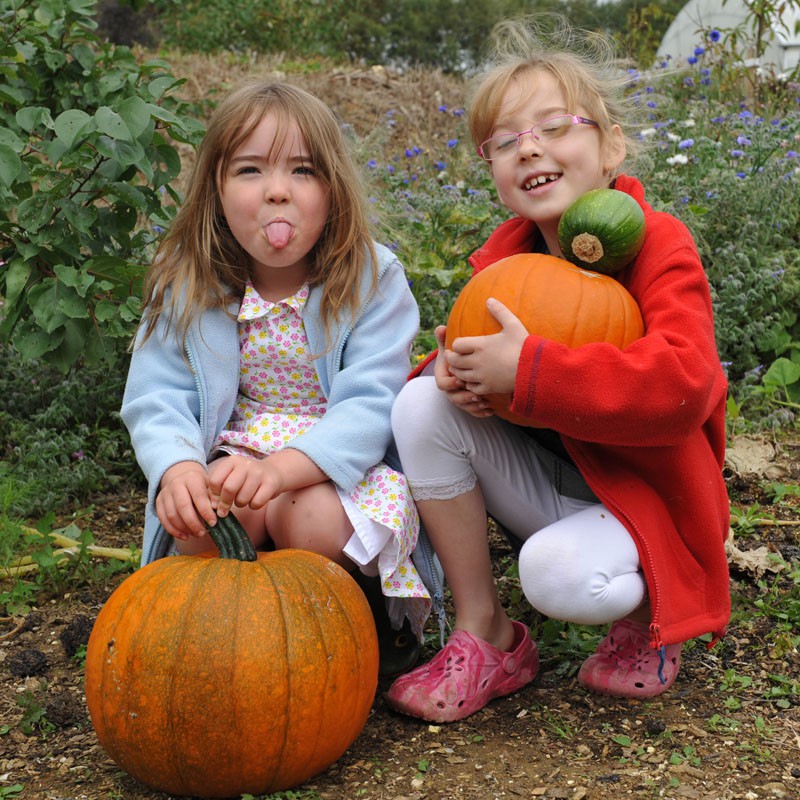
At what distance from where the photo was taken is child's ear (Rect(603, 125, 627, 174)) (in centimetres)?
260

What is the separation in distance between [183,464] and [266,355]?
0.45m

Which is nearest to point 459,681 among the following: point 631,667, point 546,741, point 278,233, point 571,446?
point 546,741

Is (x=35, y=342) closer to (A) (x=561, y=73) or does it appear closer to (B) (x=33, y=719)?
(B) (x=33, y=719)

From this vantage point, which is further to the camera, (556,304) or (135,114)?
(135,114)

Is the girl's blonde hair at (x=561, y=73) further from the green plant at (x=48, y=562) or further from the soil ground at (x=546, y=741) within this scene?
the green plant at (x=48, y=562)

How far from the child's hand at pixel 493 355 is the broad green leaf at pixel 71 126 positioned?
1.32m

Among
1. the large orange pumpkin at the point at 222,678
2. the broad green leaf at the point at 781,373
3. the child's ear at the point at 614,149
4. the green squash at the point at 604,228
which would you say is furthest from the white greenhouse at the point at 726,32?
the large orange pumpkin at the point at 222,678

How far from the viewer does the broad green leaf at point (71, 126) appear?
112 inches

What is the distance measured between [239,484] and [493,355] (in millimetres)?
626

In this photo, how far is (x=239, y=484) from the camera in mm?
2244

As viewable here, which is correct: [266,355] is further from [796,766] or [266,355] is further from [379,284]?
[796,766]

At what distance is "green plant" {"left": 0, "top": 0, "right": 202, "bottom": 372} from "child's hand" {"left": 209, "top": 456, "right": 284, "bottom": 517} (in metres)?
1.08

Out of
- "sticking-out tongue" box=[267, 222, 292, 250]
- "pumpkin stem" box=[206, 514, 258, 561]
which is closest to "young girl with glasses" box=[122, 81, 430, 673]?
"sticking-out tongue" box=[267, 222, 292, 250]

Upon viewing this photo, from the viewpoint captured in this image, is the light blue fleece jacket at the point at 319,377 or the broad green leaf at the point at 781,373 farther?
the broad green leaf at the point at 781,373
